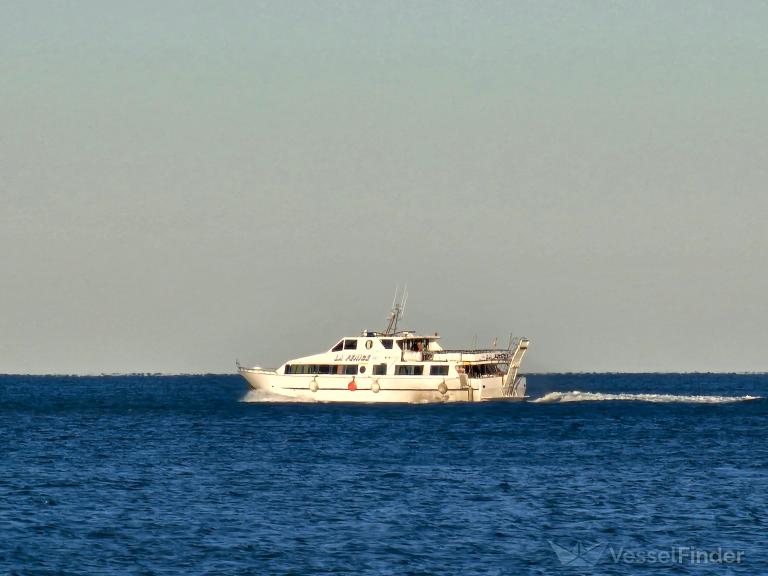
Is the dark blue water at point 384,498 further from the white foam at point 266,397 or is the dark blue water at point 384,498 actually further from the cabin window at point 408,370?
the white foam at point 266,397

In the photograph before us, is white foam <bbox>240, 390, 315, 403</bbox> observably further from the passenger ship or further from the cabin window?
the cabin window

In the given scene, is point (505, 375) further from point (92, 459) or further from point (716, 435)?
point (92, 459)

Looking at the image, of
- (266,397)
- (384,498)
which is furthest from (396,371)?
(384,498)

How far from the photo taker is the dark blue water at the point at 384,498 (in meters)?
36.2

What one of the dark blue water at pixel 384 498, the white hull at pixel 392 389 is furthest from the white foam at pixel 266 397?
the dark blue water at pixel 384 498

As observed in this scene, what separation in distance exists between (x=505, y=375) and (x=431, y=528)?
63.7 m

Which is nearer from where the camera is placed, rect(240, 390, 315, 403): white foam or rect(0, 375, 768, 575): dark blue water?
rect(0, 375, 768, 575): dark blue water

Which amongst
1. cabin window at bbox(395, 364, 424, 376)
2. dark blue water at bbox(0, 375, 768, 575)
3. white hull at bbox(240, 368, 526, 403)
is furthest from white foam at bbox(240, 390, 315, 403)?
dark blue water at bbox(0, 375, 768, 575)

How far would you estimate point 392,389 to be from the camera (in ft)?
330

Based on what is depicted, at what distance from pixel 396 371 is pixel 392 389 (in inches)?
61.1

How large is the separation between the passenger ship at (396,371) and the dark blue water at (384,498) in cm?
1290

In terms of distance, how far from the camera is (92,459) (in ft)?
210

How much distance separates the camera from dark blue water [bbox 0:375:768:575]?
36.2 meters

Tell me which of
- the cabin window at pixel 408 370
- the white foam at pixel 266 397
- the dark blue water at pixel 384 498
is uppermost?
the cabin window at pixel 408 370
